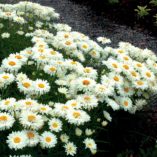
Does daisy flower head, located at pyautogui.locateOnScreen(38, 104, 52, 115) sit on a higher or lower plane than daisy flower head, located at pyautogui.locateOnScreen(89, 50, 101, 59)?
higher

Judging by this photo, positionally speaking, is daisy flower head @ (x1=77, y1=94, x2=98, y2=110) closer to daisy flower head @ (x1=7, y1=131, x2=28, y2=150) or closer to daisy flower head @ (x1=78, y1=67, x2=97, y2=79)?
daisy flower head @ (x1=78, y1=67, x2=97, y2=79)

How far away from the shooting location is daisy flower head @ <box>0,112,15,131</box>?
3441 mm

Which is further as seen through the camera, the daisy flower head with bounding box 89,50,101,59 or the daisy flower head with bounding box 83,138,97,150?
the daisy flower head with bounding box 89,50,101,59

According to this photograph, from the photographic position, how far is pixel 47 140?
11.5 feet

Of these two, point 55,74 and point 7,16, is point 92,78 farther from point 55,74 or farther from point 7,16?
point 7,16

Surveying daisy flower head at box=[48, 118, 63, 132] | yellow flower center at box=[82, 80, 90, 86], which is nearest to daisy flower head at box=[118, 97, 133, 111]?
yellow flower center at box=[82, 80, 90, 86]

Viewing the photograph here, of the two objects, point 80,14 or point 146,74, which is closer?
point 146,74

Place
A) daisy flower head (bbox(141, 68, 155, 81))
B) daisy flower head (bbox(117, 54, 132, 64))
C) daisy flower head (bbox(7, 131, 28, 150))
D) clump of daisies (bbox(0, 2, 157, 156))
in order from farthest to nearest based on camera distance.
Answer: daisy flower head (bbox(117, 54, 132, 64)), daisy flower head (bbox(141, 68, 155, 81)), clump of daisies (bbox(0, 2, 157, 156)), daisy flower head (bbox(7, 131, 28, 150))

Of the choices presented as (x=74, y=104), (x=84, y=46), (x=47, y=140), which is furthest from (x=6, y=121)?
(x=84, y=46)

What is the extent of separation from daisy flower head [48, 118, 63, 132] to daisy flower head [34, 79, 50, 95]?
0.34 metres

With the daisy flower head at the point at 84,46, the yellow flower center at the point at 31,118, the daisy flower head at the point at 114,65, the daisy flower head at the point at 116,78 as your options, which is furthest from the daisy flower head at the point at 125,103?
the yellow flower center at the point at 31,118

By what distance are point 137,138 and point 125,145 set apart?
5.9 inches

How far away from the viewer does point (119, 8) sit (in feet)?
26.8

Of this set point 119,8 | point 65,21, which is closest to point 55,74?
point 65,21
